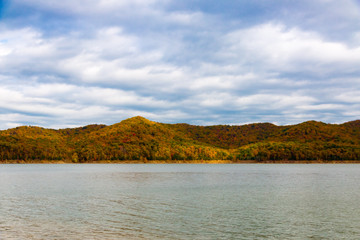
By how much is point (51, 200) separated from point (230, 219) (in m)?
35.8

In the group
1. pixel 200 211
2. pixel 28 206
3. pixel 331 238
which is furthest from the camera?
pixel 28 206

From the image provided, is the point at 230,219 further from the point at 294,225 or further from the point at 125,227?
the point at 125,227

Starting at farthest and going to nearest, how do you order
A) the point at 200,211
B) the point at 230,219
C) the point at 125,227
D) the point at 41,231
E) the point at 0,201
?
the point at 0,201 → the point at 200,211 → the point at 230,219 → the point at 125,227 → the point at 41,231

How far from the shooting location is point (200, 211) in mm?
49250

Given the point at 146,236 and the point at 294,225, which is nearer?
the point at 146,236

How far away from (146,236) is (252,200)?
33988 millimetres

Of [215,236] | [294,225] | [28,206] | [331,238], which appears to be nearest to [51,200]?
[28,206]

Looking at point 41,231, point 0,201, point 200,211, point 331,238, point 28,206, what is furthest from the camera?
point 0,201

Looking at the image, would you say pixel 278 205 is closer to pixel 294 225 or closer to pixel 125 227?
pixel 294 225

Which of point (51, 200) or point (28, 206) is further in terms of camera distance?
point (51, 200)

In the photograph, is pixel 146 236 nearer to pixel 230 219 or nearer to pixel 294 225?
pixel 230 219

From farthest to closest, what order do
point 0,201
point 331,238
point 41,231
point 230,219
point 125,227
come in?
point 0,201
point 230,219
point 125,227
point 41,231
point 331,238

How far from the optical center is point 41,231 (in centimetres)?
3547

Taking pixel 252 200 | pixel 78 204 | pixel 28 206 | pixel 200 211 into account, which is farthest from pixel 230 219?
pixel 28 206
